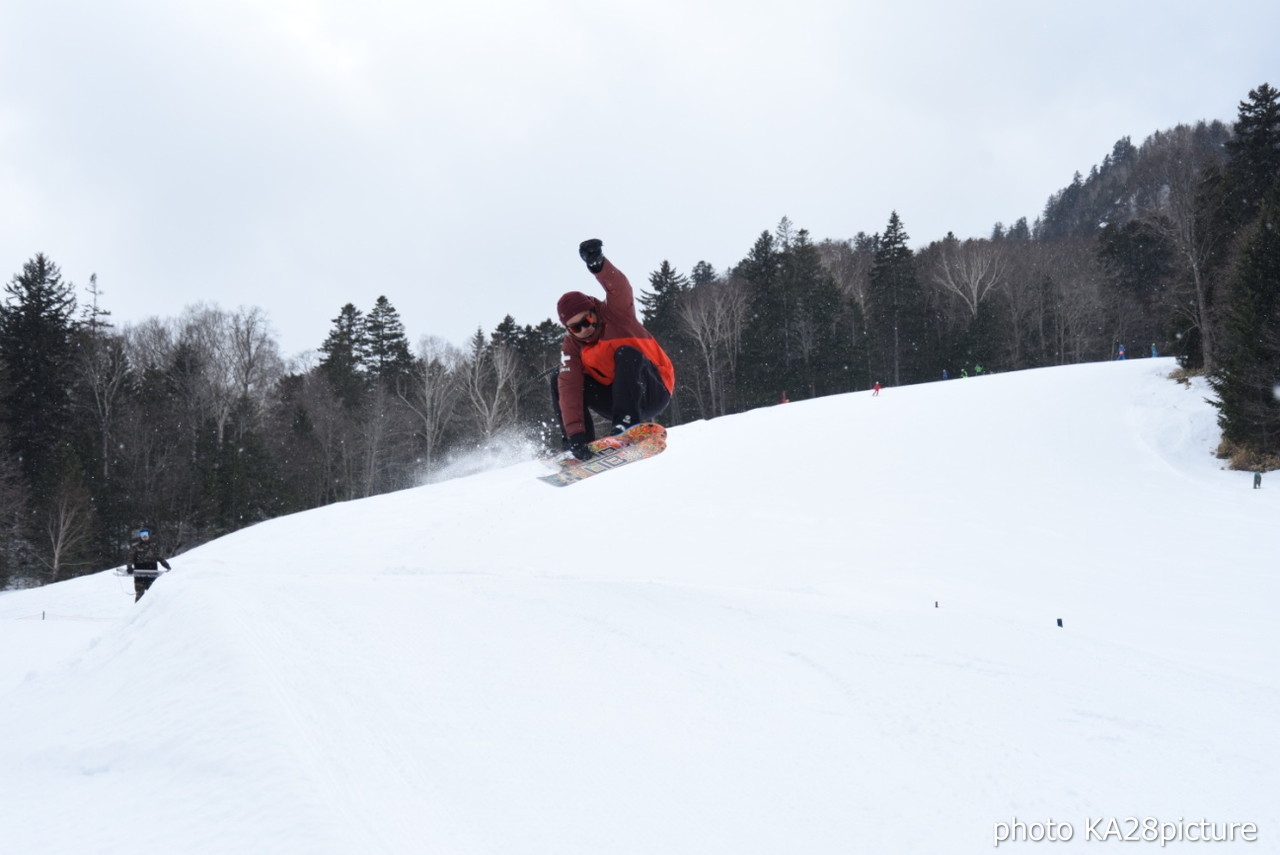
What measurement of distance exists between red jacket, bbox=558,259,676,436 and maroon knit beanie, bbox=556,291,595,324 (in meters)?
0.12

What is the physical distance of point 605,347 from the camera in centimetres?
727

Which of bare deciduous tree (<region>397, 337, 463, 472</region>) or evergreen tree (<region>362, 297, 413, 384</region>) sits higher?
evergreen tree (<region>362, 297, 413, 384</region>)

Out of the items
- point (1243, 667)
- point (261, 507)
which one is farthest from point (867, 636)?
point (261, 507)

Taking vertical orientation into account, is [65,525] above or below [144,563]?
below

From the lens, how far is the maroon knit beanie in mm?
6895

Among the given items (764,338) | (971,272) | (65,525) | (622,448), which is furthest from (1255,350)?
(971,272)

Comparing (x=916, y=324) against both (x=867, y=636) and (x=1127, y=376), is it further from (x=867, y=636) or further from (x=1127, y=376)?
(x=867, y=636)

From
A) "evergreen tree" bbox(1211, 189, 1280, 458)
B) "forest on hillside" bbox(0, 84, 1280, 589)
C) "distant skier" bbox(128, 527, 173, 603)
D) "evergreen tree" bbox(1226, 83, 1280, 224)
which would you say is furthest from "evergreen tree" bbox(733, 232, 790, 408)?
"distant skier" bbox(128, 527, 173, 603)

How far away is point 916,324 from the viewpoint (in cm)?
5262

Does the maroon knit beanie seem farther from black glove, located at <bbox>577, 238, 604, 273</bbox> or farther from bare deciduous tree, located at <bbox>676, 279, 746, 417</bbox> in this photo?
bare deciduous tree, located at <bbox>676, 279, 746, 417</bbox>

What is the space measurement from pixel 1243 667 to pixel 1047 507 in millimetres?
8913

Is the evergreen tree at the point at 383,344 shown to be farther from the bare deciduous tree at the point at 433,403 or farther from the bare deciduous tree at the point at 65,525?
the bare deciduous tree at the point at 65,525

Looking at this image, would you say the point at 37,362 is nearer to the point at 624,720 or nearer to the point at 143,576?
the point at 143,576

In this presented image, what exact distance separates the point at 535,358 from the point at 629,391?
137ft
